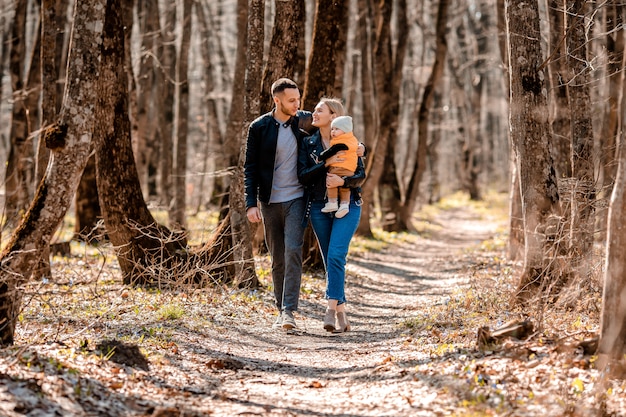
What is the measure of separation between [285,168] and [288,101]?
69 cm

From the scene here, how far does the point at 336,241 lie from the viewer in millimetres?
7484

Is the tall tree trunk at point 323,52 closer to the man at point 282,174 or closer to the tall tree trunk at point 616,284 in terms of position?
the man at point 282,174

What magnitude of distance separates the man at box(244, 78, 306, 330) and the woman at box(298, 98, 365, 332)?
0.13 m

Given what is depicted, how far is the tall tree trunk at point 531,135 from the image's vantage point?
7.68 meters

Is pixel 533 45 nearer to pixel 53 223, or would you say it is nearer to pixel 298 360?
pixel 298 360

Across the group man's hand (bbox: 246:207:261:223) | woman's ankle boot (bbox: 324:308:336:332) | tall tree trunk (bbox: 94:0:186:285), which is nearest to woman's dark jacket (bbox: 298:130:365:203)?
man's hand (bbox: 246:207:261:223)

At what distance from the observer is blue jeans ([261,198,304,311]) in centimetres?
757

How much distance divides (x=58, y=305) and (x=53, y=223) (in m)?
3.06

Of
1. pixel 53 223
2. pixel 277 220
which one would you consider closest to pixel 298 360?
pixel 277 220

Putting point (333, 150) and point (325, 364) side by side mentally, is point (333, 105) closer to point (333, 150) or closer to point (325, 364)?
point (333, 150)

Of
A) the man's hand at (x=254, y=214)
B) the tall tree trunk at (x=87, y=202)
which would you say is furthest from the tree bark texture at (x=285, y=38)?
the tall tree trunk at (x=87, y=202)

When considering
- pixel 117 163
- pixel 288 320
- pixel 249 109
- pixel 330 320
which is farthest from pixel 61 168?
pixel 249 109

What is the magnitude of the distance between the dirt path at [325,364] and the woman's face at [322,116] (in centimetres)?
224

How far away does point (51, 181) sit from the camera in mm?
6012
